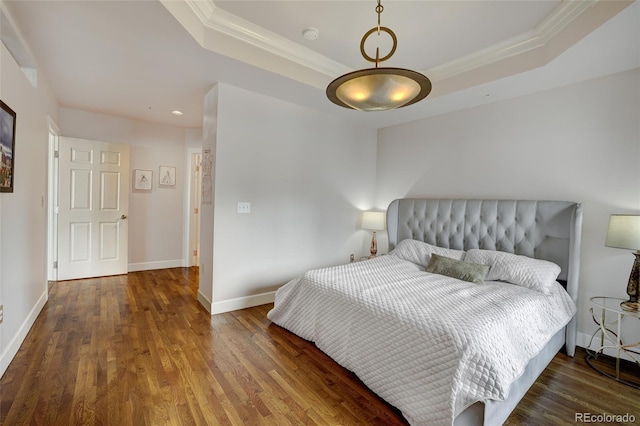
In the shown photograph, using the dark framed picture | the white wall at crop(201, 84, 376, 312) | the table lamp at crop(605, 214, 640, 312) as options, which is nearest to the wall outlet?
the white wall at crop(201, 84, 376, 312)

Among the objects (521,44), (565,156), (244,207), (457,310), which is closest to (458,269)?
(457,310)

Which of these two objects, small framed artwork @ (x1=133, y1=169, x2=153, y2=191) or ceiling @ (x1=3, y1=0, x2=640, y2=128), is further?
small framed artwork @ (x1=133, y1=169, x2=153, y2=191)

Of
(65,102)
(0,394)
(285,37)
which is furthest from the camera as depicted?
(65,102)

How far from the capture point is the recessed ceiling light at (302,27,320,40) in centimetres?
233

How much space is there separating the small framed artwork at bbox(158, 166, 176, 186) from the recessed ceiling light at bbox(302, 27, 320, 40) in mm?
3552

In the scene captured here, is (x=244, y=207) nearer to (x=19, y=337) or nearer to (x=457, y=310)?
(x=19, y=337)

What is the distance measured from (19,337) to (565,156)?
4964 millimetres

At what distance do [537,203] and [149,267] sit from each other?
5.48 m

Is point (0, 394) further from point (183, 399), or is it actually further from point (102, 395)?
point (183, 399)

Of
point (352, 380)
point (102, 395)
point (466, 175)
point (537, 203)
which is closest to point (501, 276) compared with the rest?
point (537, 203)

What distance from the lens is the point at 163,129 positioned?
478 centimetres

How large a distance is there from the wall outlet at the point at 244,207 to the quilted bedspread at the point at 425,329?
1.06m

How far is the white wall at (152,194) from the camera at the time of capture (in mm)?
4395

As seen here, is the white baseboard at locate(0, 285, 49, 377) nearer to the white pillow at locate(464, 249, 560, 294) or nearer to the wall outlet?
the wall outlet
